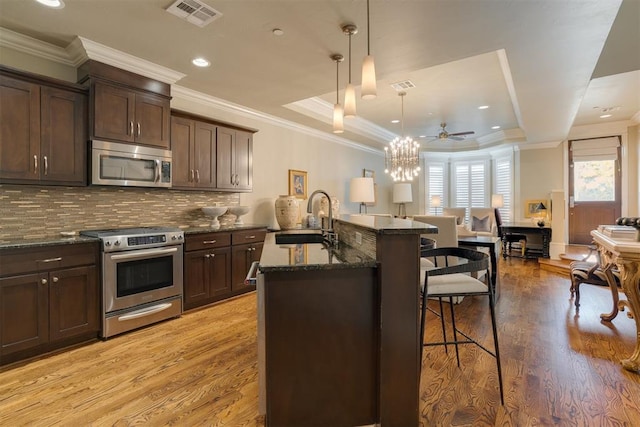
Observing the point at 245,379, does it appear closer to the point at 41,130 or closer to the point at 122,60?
the point at 41,130

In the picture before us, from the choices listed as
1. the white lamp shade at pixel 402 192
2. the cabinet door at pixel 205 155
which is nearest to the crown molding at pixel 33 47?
the cabinet door at pixel 205 155

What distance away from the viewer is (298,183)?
543cm

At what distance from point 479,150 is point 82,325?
8.78 m

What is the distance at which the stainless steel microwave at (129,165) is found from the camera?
9.39ft

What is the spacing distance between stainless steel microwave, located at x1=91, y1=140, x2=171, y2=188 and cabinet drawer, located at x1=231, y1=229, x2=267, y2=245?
101cm

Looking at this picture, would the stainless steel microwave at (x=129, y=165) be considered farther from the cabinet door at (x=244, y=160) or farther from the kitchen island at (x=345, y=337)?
the kitchen island at (x=345, y=337)

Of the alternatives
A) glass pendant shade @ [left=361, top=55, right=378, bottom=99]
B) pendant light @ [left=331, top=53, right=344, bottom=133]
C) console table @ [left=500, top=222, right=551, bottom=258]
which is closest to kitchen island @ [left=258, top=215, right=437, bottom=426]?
glass pendant shade @ [left=361, top=55, right=378, bottom=99]

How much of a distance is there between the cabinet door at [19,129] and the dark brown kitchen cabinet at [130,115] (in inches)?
16.6

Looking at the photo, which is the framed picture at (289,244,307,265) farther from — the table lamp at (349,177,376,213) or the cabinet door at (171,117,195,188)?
the table lamp at (349,177,376,213)

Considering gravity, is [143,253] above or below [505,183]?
below

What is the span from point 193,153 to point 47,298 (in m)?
2.02

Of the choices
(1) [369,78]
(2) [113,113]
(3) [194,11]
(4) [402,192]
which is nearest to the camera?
(1) [369,78]

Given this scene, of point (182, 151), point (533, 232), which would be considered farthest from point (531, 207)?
point (182, 151)

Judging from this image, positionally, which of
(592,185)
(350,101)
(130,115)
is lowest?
(592,185)
